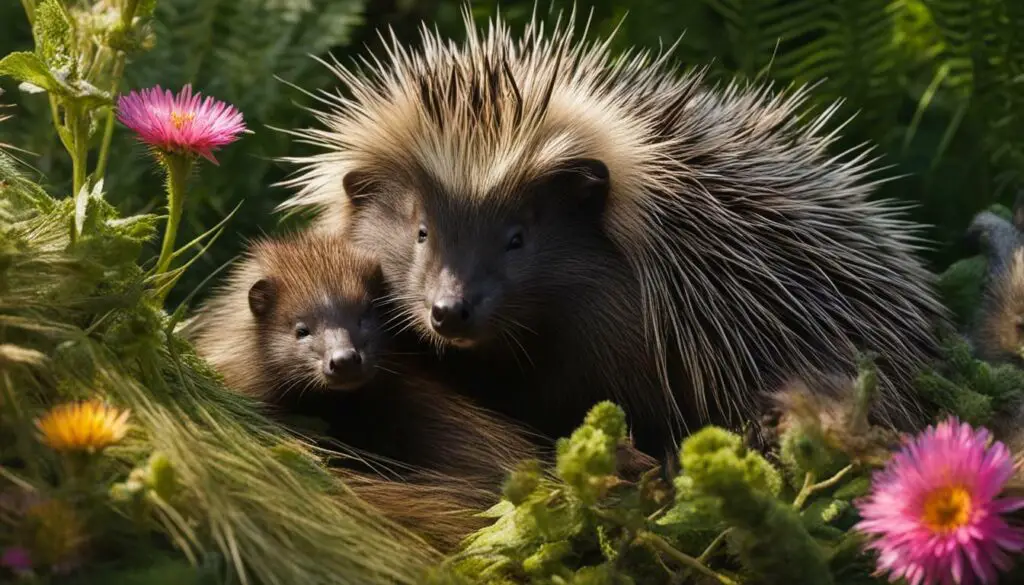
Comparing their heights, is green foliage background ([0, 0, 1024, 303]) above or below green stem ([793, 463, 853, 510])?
above

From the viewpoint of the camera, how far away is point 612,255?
3117 mm

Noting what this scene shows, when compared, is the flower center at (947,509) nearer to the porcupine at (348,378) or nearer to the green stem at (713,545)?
the green stem at (713,545)

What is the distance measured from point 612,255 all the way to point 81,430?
1.38 m

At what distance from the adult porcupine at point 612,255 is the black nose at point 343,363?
18 centimetres

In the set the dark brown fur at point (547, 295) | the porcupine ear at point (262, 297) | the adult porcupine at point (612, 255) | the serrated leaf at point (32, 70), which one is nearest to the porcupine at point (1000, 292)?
the adult porcupine at point (612, 255)

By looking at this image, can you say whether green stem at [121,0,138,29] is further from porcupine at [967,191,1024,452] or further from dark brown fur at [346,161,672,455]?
porcupine at [967,191,1024,452]

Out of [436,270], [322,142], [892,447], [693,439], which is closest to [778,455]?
[892,447]

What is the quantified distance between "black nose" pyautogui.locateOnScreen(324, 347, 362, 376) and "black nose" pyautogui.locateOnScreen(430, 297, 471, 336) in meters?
0.20

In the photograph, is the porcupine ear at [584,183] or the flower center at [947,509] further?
the porcupine ear at [584,183]

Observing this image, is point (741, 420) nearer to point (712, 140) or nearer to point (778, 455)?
point (778, 455)

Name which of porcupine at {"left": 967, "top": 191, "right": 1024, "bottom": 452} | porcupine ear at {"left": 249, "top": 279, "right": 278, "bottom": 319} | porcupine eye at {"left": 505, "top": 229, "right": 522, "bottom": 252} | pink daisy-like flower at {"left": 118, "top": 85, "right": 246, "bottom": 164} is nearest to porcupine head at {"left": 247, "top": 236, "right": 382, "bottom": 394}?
porcupine ear at {"left": 249, "top": 279, "right": 278, "bottom": 319}

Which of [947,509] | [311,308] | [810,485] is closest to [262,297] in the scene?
[311,308]

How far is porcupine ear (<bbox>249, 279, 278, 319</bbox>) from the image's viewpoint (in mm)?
3211

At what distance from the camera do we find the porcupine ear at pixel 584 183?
3.06m
